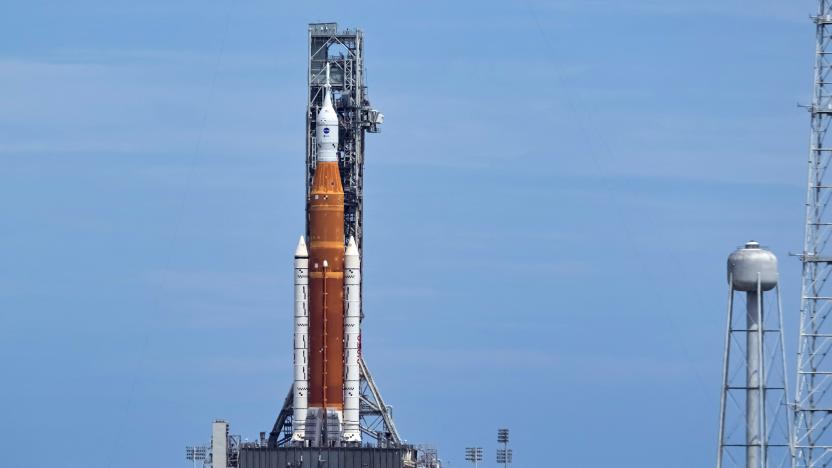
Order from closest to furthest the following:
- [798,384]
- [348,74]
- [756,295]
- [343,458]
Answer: [756,295], [798,384], [343,458], [348,74]

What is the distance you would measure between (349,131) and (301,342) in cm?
1300

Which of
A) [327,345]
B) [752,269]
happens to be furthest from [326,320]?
[752,269]

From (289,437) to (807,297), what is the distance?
35.1 m

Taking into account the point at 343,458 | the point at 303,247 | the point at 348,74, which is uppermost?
the point at 348,74

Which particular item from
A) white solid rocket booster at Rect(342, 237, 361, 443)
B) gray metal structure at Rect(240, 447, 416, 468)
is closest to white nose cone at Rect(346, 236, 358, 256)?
white solid rocket booster at Rect(342, 237, 361, 443)

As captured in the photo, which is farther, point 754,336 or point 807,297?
point 807,297

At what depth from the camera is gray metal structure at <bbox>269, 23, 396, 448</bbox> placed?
13788cm

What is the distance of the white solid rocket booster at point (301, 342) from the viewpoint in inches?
Result: 5207

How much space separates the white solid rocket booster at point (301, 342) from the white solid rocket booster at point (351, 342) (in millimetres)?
1998

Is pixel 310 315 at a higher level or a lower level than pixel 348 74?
lower

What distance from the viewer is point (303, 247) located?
133375mm

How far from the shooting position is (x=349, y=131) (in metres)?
139

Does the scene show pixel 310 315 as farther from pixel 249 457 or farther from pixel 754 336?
pixel 754 336

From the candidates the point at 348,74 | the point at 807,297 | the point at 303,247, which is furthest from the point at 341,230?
the point at 807,297
